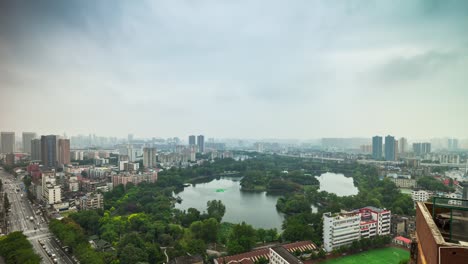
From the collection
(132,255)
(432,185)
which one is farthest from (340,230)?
(432,185)

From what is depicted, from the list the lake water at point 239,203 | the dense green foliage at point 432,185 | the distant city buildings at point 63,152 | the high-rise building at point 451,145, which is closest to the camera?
the lake water at point 239,203

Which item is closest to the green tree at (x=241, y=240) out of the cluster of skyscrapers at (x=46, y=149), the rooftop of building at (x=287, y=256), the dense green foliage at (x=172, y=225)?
the dense green foliage at (x=172, y=225)

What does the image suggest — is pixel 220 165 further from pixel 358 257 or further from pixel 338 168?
pixel 358 257

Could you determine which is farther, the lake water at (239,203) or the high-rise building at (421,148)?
the high-rise building at (421,148)

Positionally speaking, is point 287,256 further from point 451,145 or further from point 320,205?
point 451,145

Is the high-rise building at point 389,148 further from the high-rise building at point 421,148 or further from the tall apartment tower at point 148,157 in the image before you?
the tall apartment tower at point 148,157

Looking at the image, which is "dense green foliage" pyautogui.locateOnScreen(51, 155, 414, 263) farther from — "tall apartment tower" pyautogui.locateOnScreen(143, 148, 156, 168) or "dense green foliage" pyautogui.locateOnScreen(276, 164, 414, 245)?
"tall apartment tower" pyautogui.locateOnScreen(143, 148, 156, 168)
